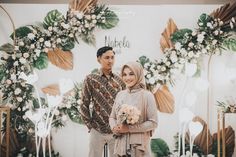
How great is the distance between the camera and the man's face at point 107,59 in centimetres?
396

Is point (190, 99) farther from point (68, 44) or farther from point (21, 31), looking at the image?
point (21, 31)

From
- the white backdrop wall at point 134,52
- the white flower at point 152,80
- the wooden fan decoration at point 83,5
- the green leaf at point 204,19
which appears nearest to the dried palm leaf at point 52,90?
the white backdrop wall at point 134,52

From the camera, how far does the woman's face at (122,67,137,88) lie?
3.85 m

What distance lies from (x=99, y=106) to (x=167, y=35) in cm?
94

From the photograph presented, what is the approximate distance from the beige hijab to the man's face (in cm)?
14

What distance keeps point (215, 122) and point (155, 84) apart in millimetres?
667

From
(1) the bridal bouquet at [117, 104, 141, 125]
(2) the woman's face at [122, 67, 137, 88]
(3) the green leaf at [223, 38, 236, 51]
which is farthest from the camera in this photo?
(3) the green leaf at [223, 38, 236, 51]

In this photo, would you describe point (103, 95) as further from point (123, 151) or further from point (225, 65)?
point (225, 65)

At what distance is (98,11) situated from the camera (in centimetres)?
401

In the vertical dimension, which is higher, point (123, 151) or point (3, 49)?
point (3, 49)

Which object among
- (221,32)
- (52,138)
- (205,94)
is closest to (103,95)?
(52,138)

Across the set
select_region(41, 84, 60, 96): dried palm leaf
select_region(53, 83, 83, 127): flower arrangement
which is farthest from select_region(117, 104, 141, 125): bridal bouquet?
select_region(41, 84, 60, 96): dried palm leaf

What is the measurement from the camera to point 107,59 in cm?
397

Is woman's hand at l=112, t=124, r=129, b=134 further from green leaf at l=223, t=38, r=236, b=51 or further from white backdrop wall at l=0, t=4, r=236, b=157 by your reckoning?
green leaf at l=223, t=38, r=236, b=51
